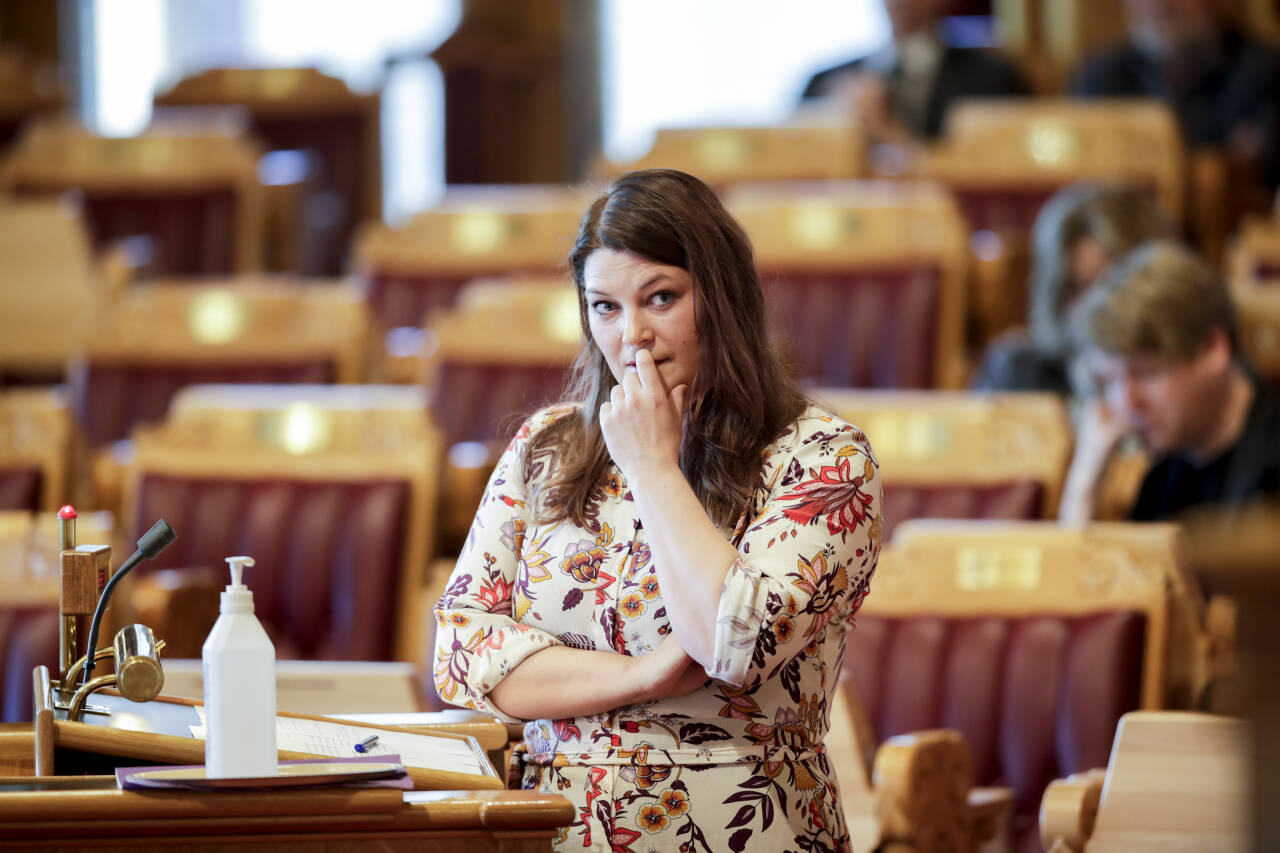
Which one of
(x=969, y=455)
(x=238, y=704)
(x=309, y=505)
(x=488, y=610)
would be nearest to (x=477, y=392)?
(x=309, y=505)

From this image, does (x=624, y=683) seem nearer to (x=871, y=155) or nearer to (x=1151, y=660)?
(x=1151, y=660)

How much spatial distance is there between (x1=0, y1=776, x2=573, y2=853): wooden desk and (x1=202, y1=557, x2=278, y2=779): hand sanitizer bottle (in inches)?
0.7

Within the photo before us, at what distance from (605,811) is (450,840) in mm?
172

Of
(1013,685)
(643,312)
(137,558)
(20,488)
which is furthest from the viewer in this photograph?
(20,488)

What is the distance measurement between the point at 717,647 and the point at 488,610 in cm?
19

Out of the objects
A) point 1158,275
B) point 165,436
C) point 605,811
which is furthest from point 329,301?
point 605,811

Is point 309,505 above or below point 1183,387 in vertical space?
below

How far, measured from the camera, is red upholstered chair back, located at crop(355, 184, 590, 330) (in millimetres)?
3297

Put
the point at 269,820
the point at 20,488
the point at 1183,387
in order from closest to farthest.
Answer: the point at 269,820, the point at 1183,387, the point at 20,488

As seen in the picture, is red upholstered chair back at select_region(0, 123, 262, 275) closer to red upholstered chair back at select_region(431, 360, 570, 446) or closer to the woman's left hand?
red upholstered chair back at select_region(431, 360, 570, 446)

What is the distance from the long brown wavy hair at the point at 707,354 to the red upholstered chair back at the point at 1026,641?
0.62m

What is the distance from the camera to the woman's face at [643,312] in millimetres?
1173

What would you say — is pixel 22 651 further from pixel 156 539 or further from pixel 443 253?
pixel 443 253

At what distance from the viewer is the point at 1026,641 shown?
5.78 ft
